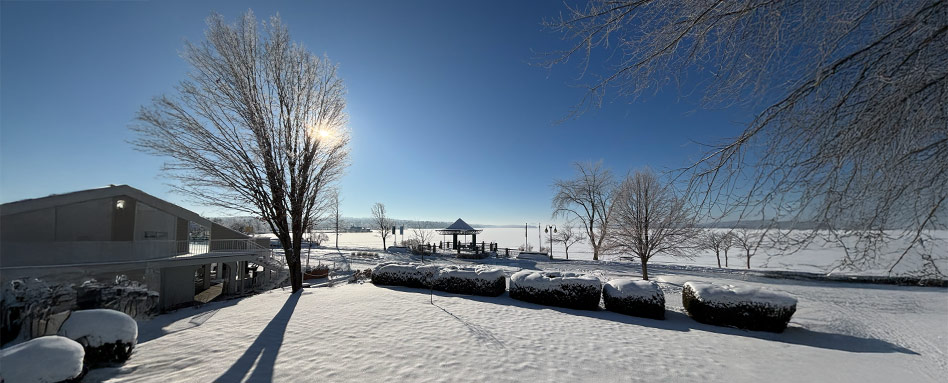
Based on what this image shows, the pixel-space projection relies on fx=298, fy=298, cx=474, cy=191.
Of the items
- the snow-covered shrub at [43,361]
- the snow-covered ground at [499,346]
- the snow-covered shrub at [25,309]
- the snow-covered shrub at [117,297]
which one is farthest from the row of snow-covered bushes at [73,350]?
the snow-covered shrub at [117,297]

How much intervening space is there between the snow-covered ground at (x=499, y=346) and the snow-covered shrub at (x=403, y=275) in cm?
249

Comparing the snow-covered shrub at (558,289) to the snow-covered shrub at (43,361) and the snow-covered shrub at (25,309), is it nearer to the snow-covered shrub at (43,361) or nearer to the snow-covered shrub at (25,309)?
the snow-covered shrub at (43,361)

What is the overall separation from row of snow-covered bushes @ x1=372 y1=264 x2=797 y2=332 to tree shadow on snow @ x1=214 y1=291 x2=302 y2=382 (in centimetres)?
512

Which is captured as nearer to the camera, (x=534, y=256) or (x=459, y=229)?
(x=534, y=256)

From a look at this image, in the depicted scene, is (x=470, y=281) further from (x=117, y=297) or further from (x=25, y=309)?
(x=25, y=309)

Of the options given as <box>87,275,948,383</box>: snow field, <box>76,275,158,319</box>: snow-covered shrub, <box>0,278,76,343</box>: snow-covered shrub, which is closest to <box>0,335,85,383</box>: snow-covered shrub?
<box>87,275,948,383</box>: snow field

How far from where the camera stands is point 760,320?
24.0 feet

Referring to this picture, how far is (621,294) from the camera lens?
8.61 metres

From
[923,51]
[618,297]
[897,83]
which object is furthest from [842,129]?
[618,297]

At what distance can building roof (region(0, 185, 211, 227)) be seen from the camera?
28.7 feet

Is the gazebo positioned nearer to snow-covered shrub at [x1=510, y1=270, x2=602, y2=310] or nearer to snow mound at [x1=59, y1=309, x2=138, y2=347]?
snow-covered shrub at [x1=510, y1=270, x2=602, y2=310]

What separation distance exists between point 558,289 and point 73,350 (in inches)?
375

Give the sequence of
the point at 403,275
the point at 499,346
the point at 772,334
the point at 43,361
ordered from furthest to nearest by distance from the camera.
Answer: the point at 403,275
the point at 772,334
the point at 499,346
the point at 43,361

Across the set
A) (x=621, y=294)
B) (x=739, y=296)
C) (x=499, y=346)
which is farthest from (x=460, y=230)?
(x=499, y=346)
